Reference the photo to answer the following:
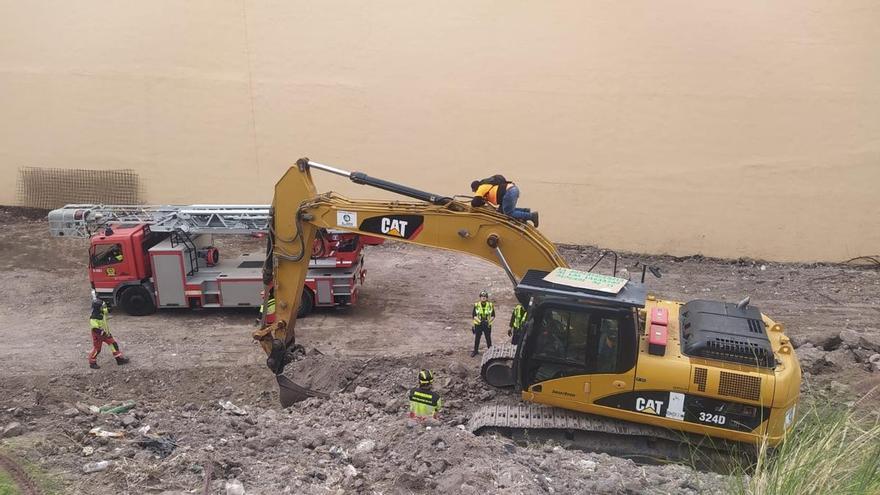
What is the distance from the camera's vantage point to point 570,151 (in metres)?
17.2

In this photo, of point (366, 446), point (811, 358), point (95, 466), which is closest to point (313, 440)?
point (366, 446)

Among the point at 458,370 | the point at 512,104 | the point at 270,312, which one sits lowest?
the point at 458,370

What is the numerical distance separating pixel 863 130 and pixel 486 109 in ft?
29.9

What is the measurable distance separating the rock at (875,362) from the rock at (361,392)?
7287mm

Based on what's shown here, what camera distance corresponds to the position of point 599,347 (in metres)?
7.01

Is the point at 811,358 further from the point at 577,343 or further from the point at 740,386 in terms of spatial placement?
the point at 577,343

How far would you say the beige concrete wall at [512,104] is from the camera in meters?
15.9

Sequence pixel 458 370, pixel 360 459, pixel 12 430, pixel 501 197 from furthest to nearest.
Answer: pixel 458 370
pixel 501 197
pixel 12 430
pixel 360 459

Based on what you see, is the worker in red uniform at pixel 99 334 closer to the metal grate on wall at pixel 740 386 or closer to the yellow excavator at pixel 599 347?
the yellow excavator at pixel 599 347

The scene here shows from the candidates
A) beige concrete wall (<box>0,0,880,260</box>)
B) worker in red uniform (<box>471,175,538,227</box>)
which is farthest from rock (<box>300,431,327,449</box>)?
beige concrete wall (<box>0,0,880,260</box>)

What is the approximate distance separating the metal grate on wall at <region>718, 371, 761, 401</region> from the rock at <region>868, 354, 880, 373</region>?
4.27 m

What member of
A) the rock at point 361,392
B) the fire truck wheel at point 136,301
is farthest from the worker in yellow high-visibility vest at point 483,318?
the fire truck wheel at point 136,301

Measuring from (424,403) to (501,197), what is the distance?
2639 millimetres

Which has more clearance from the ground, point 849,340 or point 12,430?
point 12,430
